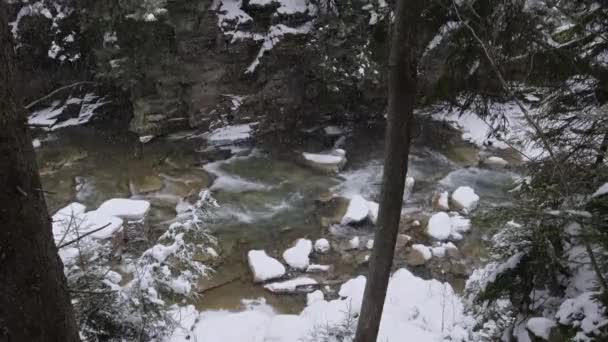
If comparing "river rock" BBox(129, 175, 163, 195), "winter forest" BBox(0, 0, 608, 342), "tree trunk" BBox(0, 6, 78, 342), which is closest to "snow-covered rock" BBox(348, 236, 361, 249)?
"winter forest" BBox(0, 0, 608, 342)

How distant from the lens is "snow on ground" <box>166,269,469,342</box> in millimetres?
5609

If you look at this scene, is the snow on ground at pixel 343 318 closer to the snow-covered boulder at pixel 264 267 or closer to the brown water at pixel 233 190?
the snow-covered boulder at pixel 264 267

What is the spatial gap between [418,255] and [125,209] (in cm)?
566

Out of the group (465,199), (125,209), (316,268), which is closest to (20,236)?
(316,268)

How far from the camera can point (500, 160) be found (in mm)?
11633

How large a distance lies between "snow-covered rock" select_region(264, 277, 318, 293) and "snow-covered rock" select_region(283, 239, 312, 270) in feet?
1.14

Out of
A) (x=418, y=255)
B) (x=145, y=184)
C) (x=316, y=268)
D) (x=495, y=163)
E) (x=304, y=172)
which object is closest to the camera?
(x=316, y=268)

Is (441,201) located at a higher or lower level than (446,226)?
higher

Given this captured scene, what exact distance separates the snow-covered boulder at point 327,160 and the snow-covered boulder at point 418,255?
3.77 metres

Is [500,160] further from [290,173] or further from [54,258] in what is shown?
[54,258]

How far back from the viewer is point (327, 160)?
38.7 feet

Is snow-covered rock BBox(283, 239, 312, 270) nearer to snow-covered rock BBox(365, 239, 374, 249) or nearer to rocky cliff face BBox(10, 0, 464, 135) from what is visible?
snow-covered rock BBox(365, 239, 374, 249)

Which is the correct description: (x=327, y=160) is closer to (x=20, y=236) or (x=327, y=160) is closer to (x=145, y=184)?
(x=145, y=184)

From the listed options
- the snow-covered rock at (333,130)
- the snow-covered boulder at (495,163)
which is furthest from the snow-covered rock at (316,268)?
the snow-covered rock at (333,130)
